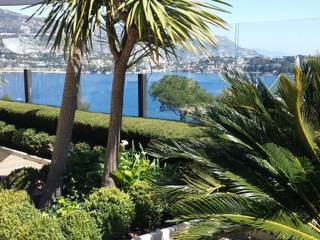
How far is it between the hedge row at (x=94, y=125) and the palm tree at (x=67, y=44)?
1.15m

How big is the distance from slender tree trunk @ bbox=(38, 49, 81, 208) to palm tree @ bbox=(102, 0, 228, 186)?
1.46 ft

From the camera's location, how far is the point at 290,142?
4195 millimetres

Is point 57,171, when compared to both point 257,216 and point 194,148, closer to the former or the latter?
point 194,148

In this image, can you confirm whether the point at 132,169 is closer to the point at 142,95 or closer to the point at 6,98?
the point at 142,95

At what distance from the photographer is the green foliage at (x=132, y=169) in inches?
222

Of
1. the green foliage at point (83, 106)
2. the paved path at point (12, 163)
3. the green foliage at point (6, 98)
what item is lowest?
the paved path at point (12, 163)

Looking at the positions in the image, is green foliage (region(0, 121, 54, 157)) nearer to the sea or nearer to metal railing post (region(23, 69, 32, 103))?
the sea

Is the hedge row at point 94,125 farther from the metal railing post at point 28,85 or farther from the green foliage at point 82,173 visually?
the metal railing post at point 28,85

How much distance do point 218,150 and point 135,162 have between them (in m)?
1.72

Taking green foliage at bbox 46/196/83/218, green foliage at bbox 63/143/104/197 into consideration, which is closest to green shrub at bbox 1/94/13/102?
green foliage at bbox 63/143/104/197

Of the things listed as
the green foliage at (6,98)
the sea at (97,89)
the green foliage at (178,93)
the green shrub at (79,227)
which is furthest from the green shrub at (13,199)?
the green foliage at (6,98)

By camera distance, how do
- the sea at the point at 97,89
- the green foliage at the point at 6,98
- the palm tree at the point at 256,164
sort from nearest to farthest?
the palm tree at the point at 256,164 → the sea at the point at 97,89 → the green foliage at the point at 6,98

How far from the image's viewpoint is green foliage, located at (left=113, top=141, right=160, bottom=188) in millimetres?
5636

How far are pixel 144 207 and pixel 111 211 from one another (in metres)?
0.47
